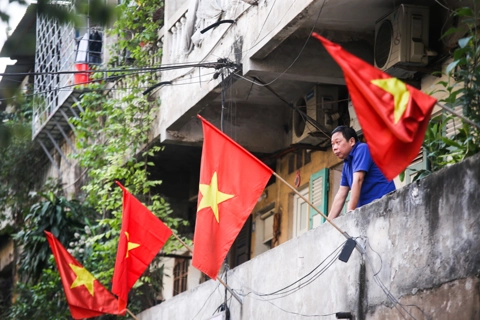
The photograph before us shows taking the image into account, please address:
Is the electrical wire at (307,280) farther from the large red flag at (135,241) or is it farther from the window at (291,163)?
the window at (291,163)

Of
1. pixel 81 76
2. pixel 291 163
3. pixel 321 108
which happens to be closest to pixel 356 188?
pixel 321 108

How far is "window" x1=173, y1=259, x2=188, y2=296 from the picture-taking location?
18297 mm

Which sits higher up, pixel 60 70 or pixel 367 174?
pixel 60 70

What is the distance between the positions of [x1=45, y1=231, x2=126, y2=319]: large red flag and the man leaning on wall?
5.25 metres

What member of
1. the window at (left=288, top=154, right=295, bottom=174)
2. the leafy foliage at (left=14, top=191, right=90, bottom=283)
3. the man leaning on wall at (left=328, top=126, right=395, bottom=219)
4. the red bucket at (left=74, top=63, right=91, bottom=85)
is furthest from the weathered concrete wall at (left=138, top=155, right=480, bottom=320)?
the red bucket at (left=74, top=63, right=91, bottom=85)

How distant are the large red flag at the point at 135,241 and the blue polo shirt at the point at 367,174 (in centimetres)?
322

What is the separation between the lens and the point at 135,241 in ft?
39.5

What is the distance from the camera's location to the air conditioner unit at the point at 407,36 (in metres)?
10.9

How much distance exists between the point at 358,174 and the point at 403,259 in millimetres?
1166

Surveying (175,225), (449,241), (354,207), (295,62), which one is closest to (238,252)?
(175,225)

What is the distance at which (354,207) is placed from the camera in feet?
29.6

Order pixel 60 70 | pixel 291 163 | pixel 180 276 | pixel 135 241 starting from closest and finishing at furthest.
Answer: pixel 135 241
pixel 291 163
pixel 180 276
pixel 60 70

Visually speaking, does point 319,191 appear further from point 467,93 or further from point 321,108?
point 467,93

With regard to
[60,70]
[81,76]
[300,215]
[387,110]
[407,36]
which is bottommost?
[387,110]
